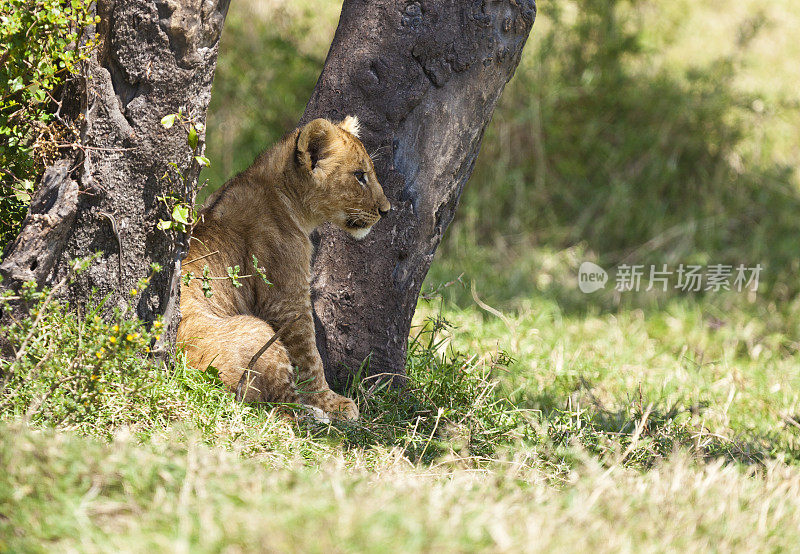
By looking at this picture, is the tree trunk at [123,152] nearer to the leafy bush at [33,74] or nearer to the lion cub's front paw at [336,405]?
the leafy bush at [33,74]

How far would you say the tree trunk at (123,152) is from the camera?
3.32 meters

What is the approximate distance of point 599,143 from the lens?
8.87 meters

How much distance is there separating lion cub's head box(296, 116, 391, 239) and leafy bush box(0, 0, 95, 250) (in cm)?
121

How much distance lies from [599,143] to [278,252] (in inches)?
213

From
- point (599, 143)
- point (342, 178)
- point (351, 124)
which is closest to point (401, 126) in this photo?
point (351, 124)

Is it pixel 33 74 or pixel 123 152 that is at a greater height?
pixel 33 74

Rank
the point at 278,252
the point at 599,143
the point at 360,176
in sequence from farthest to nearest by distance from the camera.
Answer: the point at 599,143 → the point at 360,176 → the point at 278,252

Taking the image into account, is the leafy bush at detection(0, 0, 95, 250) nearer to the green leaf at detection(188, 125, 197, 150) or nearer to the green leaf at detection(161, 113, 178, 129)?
the green leaf at detection(161, 113, 178, 129)

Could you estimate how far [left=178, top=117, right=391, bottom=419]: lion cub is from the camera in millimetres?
4059

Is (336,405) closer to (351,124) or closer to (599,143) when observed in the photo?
(351,124)

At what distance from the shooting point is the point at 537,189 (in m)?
8.87

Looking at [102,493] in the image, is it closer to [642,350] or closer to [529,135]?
[642,350]

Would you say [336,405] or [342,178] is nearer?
[336,405]

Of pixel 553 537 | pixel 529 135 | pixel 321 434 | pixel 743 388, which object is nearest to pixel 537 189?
pixel 529 135
